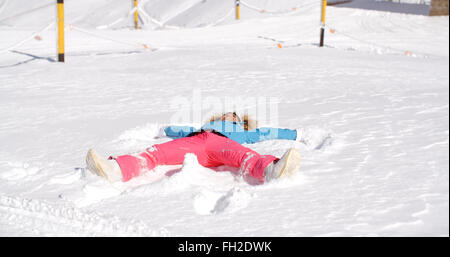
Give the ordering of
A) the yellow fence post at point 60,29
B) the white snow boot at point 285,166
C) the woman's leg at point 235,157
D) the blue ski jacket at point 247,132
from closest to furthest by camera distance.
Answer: the white snow boot at point 285,166 < the woman's leg at point 235,157 < the blue ski jacket at point 247,132 < the yellow fence post at point 60,29

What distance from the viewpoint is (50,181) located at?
2631 mm

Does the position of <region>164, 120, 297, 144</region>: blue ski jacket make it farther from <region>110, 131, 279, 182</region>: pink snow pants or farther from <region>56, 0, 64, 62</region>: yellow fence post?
<region>56, 0, 64, 62</region>: yellow fence post

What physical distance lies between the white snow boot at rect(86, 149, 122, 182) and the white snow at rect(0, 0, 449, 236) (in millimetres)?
46

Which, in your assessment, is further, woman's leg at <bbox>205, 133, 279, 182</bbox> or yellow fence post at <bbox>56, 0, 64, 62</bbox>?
yellow fence post at <bbox>56, 0, 64, 62</bbox>

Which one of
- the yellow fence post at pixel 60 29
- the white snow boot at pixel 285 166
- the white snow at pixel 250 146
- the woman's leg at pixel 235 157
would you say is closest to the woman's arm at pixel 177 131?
the white snow at pixel 250 146

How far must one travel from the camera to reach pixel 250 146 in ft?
10.5

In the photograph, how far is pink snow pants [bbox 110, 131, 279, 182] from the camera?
8.29ft

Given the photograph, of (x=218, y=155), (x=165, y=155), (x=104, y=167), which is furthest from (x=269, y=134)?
(x=104, y=167)

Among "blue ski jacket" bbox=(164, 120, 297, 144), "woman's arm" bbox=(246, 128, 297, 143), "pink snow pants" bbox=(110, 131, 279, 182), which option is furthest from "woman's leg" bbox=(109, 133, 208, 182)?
"woman's arm" bbox=(246, 128, 297, 143)

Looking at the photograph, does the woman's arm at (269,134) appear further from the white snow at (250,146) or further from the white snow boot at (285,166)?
the white snow boot at (285,166)

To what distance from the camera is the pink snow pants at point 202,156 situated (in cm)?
253

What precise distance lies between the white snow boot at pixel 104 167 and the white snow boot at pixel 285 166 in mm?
767
